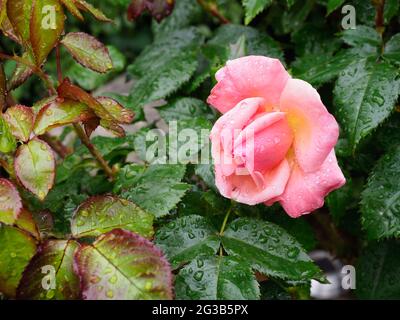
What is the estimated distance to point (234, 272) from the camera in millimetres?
723

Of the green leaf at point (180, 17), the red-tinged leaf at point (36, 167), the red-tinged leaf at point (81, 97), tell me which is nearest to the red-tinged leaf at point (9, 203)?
the red-tinged leaf at point (36, 167)

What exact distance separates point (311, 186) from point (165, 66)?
520 mm

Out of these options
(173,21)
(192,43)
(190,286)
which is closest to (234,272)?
(190,286)

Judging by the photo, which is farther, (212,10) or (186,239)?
(212,10)

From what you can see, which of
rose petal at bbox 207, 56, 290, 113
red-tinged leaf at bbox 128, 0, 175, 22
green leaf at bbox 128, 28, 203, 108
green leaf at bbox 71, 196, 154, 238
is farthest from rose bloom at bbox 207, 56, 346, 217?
red-tinged leaf at bbox 128, 0, 175, 22

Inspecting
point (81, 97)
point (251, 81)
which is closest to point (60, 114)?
point (81, 97)

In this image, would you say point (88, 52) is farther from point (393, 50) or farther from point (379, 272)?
point (379, 272)

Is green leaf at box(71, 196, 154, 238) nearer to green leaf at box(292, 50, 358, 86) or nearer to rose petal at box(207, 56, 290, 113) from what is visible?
rose petal at box(207, 56, 290, 113)

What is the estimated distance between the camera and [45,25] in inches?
29.3

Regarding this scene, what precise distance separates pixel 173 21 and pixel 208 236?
28.4 inches

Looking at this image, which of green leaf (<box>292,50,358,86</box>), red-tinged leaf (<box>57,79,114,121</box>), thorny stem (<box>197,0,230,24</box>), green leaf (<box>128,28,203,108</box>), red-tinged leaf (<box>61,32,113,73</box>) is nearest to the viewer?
red-tinged leaf (<box>57,79,114,121</box>)

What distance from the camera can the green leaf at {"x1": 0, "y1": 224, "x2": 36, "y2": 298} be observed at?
67 cm

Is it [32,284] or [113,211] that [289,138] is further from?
[32,284]

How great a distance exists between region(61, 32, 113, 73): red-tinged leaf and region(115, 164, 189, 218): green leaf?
17 centimetres
